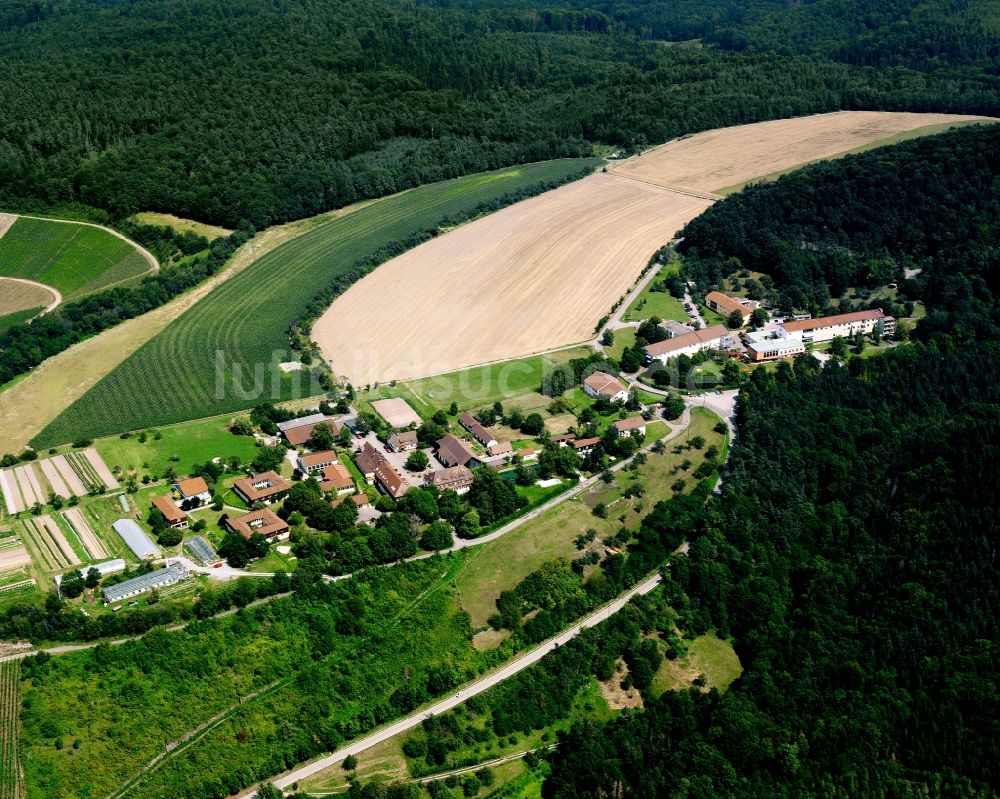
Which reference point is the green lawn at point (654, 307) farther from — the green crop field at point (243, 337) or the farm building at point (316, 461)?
the farm building at point (316, 461)

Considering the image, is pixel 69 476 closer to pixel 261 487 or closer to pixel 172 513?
pixel 172 513

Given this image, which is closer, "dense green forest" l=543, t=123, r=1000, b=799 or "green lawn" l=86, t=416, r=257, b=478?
"dense green forest" l=543, t=123, r=1000, b=799

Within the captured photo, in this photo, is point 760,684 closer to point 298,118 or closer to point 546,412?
point 546,412

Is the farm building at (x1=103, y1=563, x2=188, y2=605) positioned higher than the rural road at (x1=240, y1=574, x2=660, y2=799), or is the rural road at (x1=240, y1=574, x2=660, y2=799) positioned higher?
the farm building at (x1=103, y1=563, x2=188, y2=605)

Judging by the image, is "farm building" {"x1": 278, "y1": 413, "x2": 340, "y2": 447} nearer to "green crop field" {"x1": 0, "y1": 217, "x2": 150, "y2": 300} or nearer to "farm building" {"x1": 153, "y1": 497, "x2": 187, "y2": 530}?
"farm building" {"x1": 153, "y1": 497, "x2": 187, "y2": 530}

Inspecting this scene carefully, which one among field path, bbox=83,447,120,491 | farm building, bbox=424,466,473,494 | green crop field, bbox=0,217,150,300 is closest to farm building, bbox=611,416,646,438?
farm building, bbox=424,466,473,494

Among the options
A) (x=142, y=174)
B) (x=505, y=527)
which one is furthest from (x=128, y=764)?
(x=142, y=174)

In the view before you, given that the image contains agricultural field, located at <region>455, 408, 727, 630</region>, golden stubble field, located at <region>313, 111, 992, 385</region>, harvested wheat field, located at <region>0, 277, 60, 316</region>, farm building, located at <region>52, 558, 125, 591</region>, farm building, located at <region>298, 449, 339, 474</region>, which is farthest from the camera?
harvested wheat field, located at <region>0, 277, 60, 316</region>

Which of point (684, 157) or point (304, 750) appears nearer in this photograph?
point (304, 750)
